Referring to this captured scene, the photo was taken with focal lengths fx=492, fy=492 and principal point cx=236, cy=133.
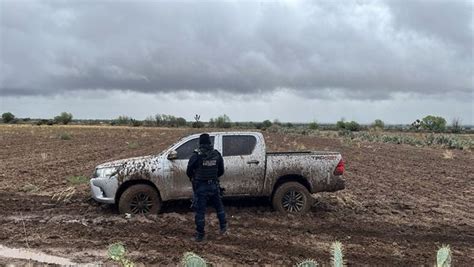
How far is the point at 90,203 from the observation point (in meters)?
12.0

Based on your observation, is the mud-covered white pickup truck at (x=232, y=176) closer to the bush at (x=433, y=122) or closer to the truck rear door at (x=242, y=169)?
the truck rear door at (x=242, y=169)

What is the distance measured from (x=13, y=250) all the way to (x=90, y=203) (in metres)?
3.88

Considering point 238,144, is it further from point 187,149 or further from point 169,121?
point 169,121

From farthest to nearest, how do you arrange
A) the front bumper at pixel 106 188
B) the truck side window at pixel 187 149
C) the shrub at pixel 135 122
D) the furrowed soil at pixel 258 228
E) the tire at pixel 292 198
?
the shrub at pixel 135 122 < the tire at pixel 292 198 < the truck side window at pixel 187 149 < the front bumper at pixel 106 188 < the furrowed soil at pixel 258 228

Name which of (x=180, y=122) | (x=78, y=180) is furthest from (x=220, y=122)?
(x=78, y=180)

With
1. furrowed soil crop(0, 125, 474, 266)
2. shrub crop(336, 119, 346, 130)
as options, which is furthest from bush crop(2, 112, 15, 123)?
furrowed soil crop(0, 125, 474, 266)

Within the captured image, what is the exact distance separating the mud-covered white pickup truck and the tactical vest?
1.63 m

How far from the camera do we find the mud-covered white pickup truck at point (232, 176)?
1031cm

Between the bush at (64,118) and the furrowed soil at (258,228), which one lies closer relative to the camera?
the furrowed soil at (258,228)

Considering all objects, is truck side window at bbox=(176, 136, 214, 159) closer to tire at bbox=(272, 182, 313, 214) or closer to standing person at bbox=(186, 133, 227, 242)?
standing person at bbox=(186, 133, 227, 242)

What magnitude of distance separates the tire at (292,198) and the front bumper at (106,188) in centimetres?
340

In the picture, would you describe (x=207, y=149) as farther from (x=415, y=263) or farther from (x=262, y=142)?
(x=415, y=263)

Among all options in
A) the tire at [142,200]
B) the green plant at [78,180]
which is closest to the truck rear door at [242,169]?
the tire at [142,200]

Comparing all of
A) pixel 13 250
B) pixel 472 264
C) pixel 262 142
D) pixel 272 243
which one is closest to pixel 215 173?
pixel 272 243
